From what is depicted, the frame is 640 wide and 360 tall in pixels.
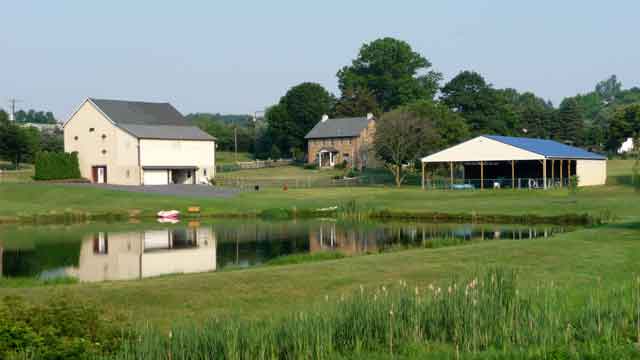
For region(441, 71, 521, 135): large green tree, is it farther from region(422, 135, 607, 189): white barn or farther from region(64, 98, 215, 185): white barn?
region(64, 98, 215, 185): white barn

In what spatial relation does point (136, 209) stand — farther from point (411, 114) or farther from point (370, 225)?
point (411, 114)

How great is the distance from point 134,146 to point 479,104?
56.5 m

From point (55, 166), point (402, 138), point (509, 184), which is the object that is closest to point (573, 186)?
point (509, 184)

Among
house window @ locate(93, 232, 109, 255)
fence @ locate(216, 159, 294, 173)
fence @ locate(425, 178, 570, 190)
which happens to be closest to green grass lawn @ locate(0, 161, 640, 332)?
house window @ locate(93, 232, 109, 255)

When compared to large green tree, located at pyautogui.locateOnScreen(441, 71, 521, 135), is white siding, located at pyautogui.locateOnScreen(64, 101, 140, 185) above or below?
below

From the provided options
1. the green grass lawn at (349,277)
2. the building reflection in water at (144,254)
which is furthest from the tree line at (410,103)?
the green grass lawn at (349,277)

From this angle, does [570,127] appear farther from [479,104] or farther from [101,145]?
[101,145]

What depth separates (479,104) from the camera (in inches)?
4648

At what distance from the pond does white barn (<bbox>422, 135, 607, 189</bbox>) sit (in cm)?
2382

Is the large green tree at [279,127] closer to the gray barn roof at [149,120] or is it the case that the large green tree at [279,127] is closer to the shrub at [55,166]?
the gray barn roof at [149,120]

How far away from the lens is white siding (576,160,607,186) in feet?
241

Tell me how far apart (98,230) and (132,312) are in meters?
28.5

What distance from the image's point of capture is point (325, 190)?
227ft

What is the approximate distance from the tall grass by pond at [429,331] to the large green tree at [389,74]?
121963 mm
